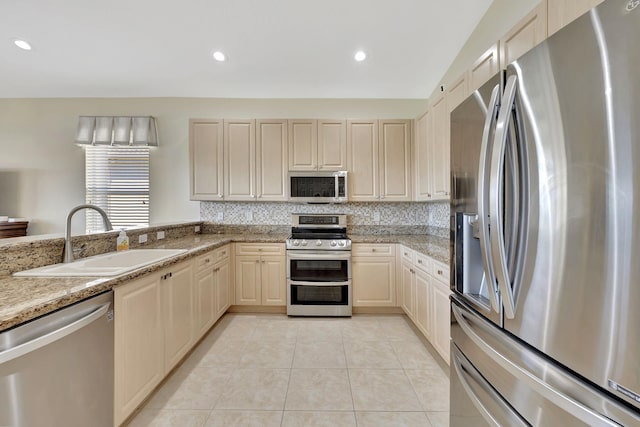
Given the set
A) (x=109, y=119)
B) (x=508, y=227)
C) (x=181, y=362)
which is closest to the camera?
(x=508, y=227)

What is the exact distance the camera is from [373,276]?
10.4 ft

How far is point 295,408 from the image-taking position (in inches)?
68.3

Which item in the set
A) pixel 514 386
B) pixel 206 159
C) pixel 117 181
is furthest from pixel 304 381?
pixel 117 181

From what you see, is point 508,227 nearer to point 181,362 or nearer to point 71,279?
point 71,279

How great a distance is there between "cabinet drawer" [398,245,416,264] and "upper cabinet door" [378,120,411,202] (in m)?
0.73

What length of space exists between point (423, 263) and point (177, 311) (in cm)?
213

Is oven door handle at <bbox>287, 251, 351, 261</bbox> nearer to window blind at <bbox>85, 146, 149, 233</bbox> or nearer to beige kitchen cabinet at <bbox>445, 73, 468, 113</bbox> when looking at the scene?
beige kitchen cabinet at <bbox>445, 73, 468, 113</bbox>

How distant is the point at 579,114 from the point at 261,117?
3607 mm

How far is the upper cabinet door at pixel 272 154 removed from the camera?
3463 millimetres

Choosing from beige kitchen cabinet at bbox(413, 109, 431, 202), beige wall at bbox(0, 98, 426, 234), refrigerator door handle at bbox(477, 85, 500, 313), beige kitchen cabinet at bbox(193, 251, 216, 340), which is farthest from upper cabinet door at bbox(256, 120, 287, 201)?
refrigerator door handle at bbox(477, 85, 500, 313)

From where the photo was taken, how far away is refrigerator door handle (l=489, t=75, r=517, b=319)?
0.84m

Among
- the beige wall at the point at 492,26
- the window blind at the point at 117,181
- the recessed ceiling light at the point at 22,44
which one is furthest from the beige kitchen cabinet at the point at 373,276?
the recessed ceiling light at the point at 22,44

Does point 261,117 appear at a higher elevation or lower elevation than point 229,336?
higher

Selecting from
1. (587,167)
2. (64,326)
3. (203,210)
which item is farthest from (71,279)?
(203,210)
